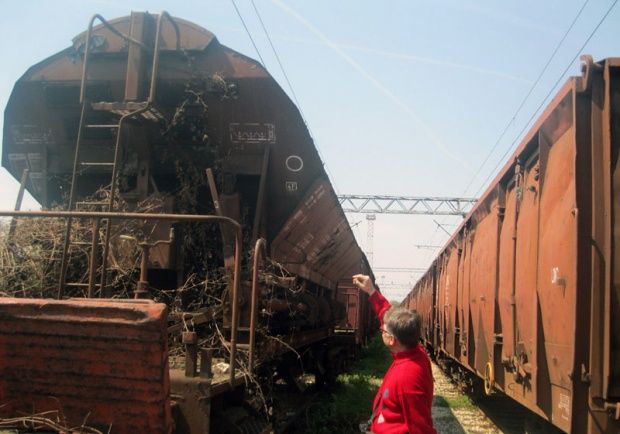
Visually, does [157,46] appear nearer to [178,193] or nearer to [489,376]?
[178,193]

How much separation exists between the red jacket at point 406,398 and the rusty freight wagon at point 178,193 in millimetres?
1143

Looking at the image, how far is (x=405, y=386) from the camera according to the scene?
304 centimetres

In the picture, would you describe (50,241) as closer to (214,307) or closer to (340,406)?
(214,307)

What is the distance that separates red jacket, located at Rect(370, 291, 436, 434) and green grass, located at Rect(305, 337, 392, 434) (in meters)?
5.29

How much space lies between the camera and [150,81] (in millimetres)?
5070

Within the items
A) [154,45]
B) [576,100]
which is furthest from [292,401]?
[576,100]

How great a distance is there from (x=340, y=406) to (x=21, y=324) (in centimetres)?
729

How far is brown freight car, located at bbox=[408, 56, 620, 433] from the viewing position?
3588 millimetres

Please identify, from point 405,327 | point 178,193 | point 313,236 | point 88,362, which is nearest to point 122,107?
point 178,193

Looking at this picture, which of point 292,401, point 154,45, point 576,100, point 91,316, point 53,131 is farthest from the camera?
point 292,401

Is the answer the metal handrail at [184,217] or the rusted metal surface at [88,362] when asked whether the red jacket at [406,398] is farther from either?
the rusted metal surface at [88,362]

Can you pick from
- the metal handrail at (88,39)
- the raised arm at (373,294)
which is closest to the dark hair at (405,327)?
the raised arm at (373,294)

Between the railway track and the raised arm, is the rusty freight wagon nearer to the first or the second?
the raised arm

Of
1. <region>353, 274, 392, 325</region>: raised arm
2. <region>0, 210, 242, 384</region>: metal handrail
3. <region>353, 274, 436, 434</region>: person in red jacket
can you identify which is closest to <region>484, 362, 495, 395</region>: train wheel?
<region>353, 274, 392, 325</region>: raised arm
